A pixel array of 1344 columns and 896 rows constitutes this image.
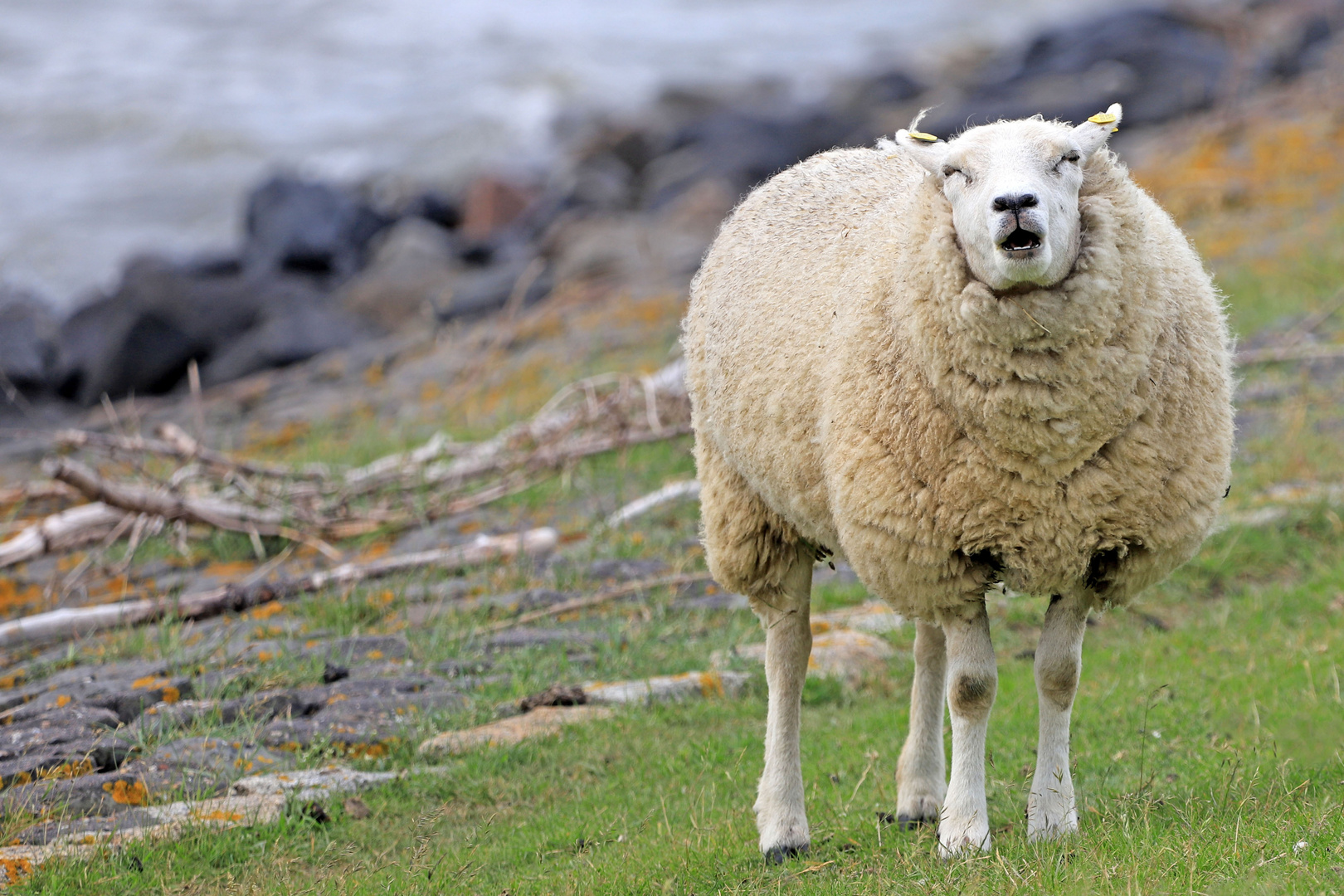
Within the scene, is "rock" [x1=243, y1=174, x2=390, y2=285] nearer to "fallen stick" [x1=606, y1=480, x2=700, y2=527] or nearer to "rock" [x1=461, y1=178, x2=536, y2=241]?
"rock" [x1=461, y1=178, x2=536, y2=241]

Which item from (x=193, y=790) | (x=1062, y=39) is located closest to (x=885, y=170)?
(x=193, y=790)

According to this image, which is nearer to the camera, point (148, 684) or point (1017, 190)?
→ point (1017, 190)

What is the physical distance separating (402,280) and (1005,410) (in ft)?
60.5

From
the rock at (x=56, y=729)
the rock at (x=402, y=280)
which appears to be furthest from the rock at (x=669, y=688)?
the rock at (x=402, y=280)

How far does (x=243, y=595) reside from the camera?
7.43m

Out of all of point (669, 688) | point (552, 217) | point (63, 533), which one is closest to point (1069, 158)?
point (669, 688)

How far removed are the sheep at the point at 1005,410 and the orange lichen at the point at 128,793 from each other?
2.43m

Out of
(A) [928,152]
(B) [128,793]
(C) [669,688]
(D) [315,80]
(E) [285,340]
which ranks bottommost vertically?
(E) [285,340]

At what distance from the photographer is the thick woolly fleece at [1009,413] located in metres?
3.90

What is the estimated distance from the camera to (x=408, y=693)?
613cm

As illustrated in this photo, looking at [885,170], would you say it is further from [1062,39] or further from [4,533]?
[1062,39]

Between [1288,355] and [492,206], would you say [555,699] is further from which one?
[492,206]

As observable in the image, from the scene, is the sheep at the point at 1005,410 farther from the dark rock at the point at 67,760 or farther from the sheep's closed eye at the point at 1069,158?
the dark rock at the point at 67,760

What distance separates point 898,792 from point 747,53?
40.0m
